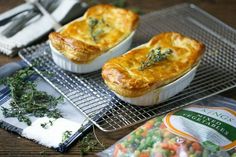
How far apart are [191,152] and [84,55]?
1.80ft

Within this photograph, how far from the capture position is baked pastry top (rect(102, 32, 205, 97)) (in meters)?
1.58

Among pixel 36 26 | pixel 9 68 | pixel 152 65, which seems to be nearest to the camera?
pixel 152 65

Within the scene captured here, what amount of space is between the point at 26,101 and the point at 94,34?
15.2 inches

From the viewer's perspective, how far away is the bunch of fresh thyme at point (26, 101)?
1.61m

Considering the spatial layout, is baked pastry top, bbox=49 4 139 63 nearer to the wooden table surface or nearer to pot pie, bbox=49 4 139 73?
pot pie, bbox=49 4 139 73

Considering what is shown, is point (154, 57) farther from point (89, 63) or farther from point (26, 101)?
point (26, 101)

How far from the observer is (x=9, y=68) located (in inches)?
71.3

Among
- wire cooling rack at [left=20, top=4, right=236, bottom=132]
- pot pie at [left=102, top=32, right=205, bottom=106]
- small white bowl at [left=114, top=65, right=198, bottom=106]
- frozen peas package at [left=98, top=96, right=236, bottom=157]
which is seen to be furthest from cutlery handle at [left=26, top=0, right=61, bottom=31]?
frozen peas package at [left=98, top=96, right=236, bottom=157]

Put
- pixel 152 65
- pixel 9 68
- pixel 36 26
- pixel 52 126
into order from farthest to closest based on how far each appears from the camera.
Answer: pixel 36 26 < pixel 9 68 < pixel 152 65 < pixel 52 126

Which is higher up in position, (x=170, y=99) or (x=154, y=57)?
(x=154, y=57)

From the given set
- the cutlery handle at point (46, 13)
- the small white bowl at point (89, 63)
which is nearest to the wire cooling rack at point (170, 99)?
the small white bowl at point (89, 63)

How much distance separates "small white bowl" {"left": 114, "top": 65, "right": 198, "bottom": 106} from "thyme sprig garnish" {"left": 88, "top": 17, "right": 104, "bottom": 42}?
0.31 metres

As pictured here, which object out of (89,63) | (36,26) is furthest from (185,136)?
(36,26)

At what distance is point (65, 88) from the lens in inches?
68.2
